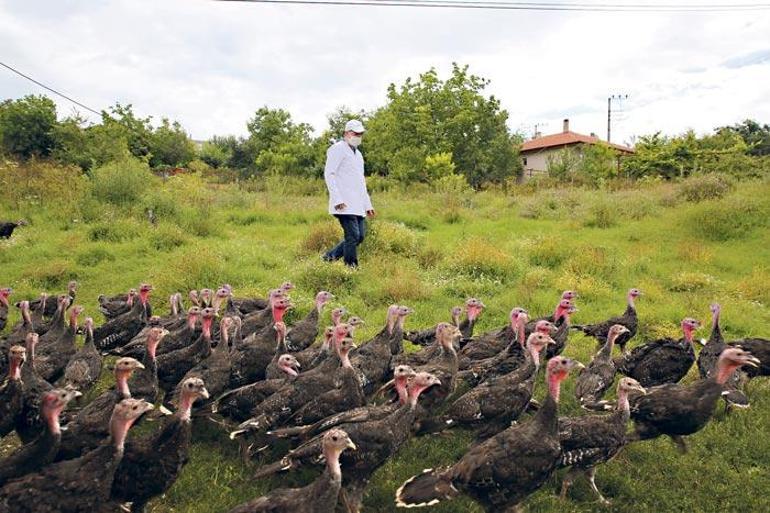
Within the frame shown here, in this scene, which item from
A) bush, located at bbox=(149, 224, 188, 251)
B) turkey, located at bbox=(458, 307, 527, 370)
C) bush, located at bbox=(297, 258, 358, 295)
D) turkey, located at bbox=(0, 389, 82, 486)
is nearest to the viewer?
turkey, located at bbox=(0, 389, 82, 486)

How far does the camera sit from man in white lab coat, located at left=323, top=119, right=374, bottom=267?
404 inches

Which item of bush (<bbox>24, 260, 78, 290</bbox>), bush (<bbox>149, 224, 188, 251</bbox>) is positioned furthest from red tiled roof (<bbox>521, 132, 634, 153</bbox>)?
bush (<bbox>24, 260, 78, 290</bbox>)

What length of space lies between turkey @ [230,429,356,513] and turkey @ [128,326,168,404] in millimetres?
2093

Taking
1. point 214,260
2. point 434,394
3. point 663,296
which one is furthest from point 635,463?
point 214,260

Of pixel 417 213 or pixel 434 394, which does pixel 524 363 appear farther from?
pixel 417 213

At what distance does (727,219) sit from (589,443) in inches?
491

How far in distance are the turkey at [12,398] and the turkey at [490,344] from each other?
4.28 metres

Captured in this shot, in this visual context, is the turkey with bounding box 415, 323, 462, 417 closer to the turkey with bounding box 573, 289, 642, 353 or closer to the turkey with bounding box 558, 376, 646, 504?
the turkey with bounding box 558, 376, 646, 504

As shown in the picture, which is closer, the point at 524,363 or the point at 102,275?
the point at 524,363

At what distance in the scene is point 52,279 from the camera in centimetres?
1102

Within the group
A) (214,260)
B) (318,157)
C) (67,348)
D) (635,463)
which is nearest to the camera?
(635,463)

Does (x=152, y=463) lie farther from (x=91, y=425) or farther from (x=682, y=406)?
(x=682, y=406)

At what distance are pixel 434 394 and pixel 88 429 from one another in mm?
2910

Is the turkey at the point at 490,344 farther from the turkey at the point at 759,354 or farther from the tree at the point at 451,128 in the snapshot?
the tree at the point at 451,128
